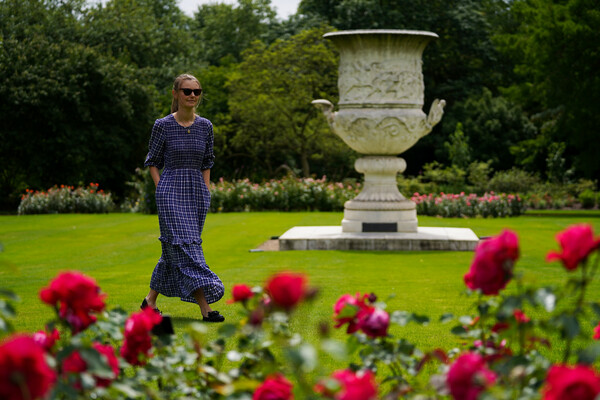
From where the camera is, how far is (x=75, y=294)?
2.75 meters

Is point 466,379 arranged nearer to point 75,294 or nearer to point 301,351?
point 301,351

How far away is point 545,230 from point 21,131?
66.9 feet

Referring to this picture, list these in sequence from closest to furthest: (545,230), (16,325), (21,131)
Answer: (16,325)
(545,230)
(21,131)

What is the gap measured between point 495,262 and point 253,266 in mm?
9068

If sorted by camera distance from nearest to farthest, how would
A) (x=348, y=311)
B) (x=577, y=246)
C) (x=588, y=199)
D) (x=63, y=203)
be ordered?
(x=577, y=246) → (x=348, y=311) → (x=63, y=203) → (x=588, y=199)

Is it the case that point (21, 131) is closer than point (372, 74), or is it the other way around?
point (372, 74)

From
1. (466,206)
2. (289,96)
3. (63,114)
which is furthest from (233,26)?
(466,206)

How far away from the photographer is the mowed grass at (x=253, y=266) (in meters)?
8.09

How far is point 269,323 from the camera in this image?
118 inches

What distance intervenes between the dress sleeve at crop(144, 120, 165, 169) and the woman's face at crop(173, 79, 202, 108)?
31 cm

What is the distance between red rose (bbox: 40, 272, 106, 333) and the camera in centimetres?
273

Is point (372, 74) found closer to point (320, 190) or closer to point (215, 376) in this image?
point (320, 190)

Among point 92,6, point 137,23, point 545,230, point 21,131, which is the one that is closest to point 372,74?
point 545,230

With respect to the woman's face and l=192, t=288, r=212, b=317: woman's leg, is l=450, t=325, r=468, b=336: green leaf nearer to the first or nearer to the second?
l=192, t=288, r=212, b=317: woman's leg
